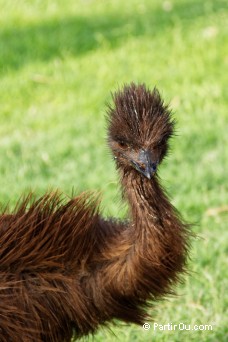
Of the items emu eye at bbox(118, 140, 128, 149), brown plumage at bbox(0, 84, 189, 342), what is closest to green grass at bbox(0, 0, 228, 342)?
brown plumage at bbox(0, 84, 189, 342)

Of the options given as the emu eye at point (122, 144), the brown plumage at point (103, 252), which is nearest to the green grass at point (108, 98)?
the brown plumage at point (103, 252)

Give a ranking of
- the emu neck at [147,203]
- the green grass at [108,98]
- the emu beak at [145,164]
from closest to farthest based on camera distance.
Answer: the emu beak at [145,164] → the emu neck at [147,203] → the green grass at [108,98]

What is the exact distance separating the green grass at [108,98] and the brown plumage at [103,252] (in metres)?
0.58

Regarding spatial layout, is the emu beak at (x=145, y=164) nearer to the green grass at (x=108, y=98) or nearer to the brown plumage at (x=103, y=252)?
the brown plumage at (x=103, y=252)

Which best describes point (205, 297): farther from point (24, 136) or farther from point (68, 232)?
point (24, 136)

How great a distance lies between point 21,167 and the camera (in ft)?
24.4

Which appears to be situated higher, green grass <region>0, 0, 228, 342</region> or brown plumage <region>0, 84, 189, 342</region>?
green grass <region>0, 0, 228, 342</region>

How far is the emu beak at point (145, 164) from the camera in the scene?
3691mm

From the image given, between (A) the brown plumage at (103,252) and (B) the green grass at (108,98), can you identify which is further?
(B) the green grass at (108,98)

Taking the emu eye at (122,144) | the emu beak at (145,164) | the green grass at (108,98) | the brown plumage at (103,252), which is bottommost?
the brown plumage at (103,252)

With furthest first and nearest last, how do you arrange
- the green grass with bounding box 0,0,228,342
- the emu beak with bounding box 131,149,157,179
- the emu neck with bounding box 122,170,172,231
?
the green grass with bounding box 0,0,228,342 < the emu neck with bounding box 122,170,172,231 < the emu beak with bounding box 131,149,157,179

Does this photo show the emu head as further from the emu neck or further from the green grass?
the green grass

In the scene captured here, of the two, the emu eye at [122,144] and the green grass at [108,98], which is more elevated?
the green grass at [108,98]

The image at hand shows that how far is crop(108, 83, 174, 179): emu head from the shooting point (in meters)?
3.76
